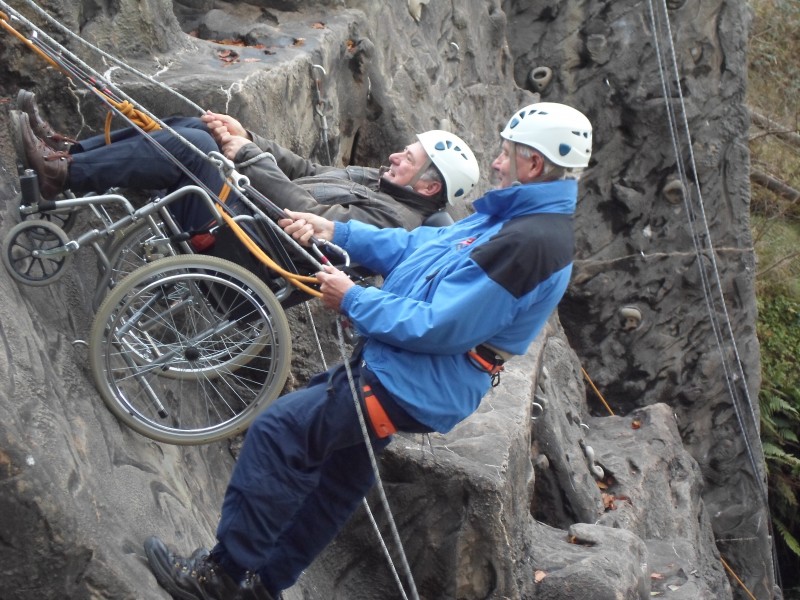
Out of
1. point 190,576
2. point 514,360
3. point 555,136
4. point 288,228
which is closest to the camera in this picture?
point 555,136

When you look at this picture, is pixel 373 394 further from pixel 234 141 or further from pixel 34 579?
pixel 234 141

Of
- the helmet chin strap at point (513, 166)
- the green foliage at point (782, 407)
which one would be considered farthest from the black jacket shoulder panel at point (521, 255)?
the green foliage at point (782, 407)

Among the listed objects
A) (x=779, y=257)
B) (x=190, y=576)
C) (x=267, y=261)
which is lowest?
(x=779, y=257)

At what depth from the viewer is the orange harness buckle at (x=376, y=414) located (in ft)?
11.2

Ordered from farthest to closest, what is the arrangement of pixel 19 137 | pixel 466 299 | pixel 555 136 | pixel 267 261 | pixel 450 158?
1. pixel 450 158
2. pixel 19 137
3. pixel 267 261
4. pixel 555 136
5. pixel 466 299

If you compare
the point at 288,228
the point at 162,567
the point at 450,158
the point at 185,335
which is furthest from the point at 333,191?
the point at 162,567

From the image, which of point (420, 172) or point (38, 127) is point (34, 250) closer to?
point (38, 127)

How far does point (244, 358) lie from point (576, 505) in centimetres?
355

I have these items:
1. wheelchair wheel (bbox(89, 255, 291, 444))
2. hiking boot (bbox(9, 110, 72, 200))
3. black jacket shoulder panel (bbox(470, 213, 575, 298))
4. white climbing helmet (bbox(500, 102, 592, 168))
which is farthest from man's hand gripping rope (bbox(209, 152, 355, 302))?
white climbing helmet (bbox(500, 102, 592, 168))

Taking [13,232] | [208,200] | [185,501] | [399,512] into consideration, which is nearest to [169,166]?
[208,200]

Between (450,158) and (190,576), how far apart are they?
1987mm

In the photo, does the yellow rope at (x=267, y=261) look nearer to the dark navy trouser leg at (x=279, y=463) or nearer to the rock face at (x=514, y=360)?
the dark navy trouser leg at (x=279, y=463)

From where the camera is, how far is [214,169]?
4.20m

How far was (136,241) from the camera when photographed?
4.14 meters
